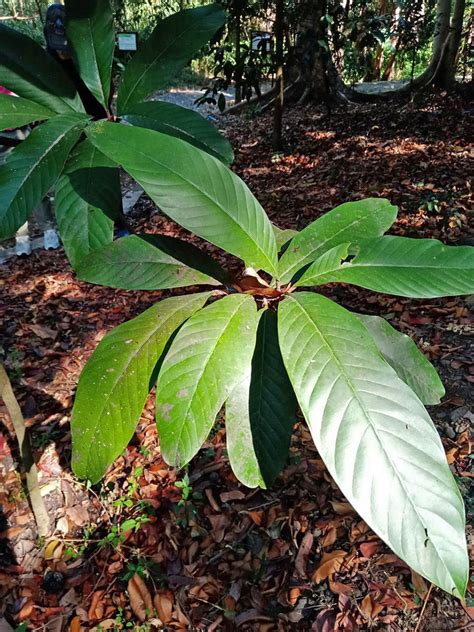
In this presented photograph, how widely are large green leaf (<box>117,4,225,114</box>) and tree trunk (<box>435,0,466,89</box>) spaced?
20.8 feet

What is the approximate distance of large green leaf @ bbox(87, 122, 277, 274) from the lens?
64cm

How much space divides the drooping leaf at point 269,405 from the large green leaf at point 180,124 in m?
0.33

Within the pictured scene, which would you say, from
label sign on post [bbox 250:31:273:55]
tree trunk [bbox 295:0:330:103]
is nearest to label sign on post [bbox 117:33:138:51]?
label sign on post [bbox 250:31:273:55]

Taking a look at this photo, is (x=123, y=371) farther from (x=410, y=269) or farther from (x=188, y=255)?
(x=410, y=269)

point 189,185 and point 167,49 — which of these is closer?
point 189,185

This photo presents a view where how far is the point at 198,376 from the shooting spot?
2.08 ft

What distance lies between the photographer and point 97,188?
696mm

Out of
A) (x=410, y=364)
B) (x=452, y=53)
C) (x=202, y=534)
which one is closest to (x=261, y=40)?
(x=452, y=53)

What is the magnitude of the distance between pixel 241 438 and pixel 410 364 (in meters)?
0.32

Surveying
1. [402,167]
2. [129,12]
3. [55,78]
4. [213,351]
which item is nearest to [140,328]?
[213,351]

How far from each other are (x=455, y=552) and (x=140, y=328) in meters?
0.52

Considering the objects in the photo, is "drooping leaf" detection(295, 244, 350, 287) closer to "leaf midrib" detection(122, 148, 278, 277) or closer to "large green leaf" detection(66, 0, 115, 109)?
"leaf midrib" detection(122, 148, 278, 277)

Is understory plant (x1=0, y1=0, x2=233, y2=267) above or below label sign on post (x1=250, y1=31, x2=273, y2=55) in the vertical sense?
below

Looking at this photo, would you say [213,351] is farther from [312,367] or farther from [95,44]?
[95,44]
